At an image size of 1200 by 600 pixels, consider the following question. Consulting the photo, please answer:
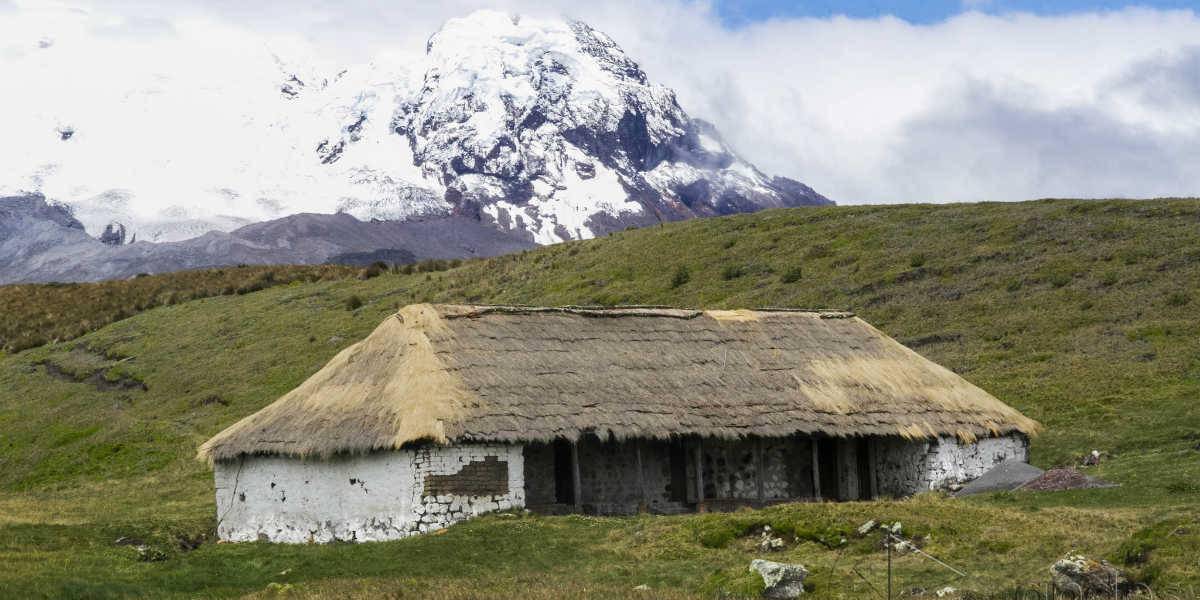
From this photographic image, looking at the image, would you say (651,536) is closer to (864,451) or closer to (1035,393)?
(864,451)

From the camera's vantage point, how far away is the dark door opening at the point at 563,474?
29.3m

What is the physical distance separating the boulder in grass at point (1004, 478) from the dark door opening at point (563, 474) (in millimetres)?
7867

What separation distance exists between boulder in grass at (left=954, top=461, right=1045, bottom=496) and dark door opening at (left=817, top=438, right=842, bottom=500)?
283cm

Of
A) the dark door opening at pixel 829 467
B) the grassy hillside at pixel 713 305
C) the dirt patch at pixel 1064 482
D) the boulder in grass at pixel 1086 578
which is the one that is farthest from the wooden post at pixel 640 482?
the boulder in grass at pixel 1086 578

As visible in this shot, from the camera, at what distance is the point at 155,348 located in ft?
195

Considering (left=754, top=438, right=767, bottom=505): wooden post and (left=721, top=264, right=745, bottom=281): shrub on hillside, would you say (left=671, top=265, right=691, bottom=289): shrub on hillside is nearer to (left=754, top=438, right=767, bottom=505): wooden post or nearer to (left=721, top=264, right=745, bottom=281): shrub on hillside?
(left=721, top=264, right=745, bottom=281): shrub on hillside

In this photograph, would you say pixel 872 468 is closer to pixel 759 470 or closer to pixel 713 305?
pixel 759 470

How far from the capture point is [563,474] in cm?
2953

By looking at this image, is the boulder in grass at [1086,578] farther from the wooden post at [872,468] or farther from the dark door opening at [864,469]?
the dark door opening at [864,469]

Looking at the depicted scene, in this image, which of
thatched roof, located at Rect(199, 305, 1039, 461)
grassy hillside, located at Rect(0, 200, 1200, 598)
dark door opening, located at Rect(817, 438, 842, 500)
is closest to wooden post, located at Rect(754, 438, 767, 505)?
thatched roof, located at Rect(199, 305, 1039, 461)

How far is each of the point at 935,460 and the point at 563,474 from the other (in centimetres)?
813

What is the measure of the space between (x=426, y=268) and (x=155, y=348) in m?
16.0

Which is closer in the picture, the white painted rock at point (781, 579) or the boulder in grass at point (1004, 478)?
the white painted rock at point (781, 579)

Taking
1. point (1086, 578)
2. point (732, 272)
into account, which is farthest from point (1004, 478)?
point (732, 272)
